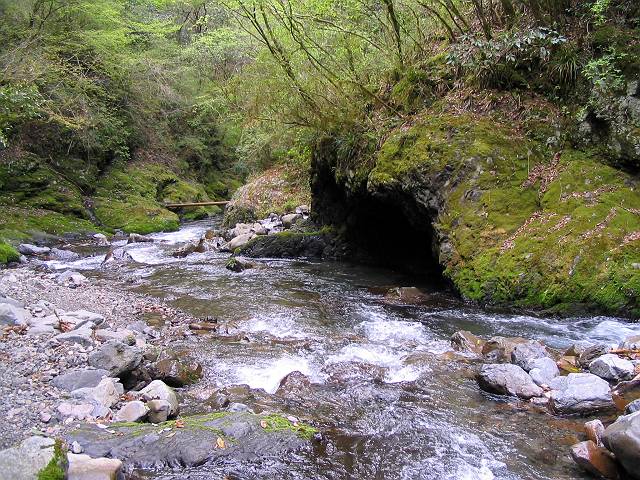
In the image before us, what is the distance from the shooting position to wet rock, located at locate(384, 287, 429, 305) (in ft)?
30.8

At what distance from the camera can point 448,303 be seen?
9.14 metres

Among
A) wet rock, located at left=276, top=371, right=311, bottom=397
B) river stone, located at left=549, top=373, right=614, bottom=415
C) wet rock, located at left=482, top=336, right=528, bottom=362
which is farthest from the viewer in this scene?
wet rock, located at left=482, top=336, right=528, bottom=362

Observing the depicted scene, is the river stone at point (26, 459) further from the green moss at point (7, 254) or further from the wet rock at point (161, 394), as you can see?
the green moss at point (7, 254)

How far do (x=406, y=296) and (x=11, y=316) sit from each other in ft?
20.7

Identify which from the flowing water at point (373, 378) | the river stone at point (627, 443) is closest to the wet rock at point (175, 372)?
the flowing water at point (373, 378)

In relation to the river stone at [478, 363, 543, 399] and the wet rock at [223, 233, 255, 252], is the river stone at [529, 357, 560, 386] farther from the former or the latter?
the wet rock at [223, 233, 255, 252]

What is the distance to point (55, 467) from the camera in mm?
3342

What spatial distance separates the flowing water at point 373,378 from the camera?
14.0 ft

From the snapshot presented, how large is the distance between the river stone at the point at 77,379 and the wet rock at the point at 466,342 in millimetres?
4392

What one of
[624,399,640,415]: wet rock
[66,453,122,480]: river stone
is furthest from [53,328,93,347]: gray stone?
[624,399,640,415]: wet rock

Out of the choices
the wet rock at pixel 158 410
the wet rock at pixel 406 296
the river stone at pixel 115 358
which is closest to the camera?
the wet rock at pixel 158 410

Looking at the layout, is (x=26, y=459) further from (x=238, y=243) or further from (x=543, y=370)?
(x=238, y=243)

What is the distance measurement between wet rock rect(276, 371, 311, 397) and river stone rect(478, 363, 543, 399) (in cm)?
195

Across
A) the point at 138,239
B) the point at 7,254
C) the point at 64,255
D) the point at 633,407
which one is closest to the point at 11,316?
the point at 633,407
